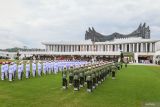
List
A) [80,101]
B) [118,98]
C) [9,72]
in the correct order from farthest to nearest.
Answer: [9,72] < [118,98] < [80,101]

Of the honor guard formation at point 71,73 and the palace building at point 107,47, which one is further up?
A: the palace building at point 107,47

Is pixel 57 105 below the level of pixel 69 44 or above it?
below

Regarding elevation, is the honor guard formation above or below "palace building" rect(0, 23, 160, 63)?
below

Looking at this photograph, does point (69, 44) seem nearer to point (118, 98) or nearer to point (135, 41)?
point (135, 41)

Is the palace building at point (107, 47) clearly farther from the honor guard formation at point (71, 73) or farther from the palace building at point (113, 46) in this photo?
the honor guard formation at point (71, 73)

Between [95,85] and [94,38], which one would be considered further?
[94,38]

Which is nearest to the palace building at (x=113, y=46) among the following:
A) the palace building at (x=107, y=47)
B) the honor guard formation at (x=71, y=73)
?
the palace building at (x=107, y=47)

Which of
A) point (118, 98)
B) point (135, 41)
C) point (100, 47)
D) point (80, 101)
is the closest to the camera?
point (80, 101)

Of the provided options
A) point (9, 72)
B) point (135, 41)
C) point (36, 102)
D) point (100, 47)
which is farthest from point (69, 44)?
point (36, 102)

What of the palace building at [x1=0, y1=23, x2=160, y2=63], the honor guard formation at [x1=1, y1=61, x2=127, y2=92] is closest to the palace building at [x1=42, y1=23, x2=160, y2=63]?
the palace building at [x1=0, y1=23, x2=160, y2=63]

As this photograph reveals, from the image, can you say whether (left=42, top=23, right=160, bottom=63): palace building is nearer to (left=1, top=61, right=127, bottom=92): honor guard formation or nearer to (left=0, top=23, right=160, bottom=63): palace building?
(left=0, top=23, right=160, bottom=63): palace building

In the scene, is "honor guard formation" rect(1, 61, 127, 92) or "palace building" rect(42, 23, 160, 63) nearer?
"honor guard formation" rect(1, 61, 127, 92)

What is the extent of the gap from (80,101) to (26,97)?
2654 millimetres

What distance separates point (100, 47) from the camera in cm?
16788
